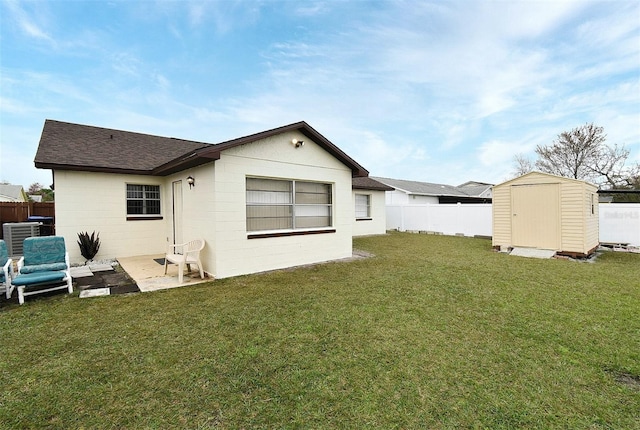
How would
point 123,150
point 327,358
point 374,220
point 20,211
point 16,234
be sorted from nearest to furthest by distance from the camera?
point 327,358, point 16,234, point 123,150, point 20,211, point 374,220

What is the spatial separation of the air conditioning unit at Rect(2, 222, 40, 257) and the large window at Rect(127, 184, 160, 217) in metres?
3.22

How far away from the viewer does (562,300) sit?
201 inches

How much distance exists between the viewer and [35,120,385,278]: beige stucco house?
675cm

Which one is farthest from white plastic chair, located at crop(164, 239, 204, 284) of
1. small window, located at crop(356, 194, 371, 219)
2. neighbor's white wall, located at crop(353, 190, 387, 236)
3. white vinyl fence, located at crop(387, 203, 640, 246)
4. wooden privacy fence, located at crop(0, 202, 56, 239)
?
white vinyl fence, located at crop(387, 203, 640, 246)

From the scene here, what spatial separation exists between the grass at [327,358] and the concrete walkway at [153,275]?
64cm

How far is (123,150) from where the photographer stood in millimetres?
10062

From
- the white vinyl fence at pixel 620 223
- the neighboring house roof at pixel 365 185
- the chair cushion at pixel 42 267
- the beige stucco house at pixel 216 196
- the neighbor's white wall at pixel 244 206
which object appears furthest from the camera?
the neighboring house roof at pixel 365 185

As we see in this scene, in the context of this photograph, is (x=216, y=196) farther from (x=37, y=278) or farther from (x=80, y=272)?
(x=80, y=272)

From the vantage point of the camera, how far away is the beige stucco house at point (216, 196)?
6.75 meters

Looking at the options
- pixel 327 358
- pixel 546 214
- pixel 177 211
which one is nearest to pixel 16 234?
pixel 177 211

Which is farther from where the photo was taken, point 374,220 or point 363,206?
point 374,220

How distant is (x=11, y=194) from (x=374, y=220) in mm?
38991

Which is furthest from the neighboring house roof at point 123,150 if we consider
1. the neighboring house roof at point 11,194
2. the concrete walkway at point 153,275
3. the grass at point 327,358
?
the neighboring house roof at point 11,194

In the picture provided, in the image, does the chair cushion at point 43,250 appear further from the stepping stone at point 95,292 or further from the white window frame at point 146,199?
the white window frame at point 146,199
